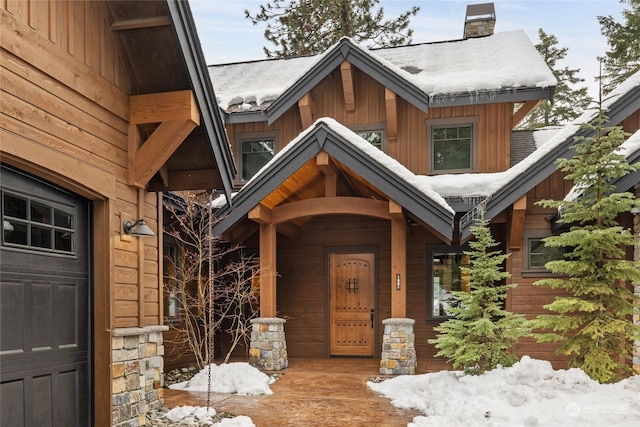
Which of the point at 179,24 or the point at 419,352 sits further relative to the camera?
the point at 419,352

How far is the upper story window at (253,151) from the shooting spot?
421 inches

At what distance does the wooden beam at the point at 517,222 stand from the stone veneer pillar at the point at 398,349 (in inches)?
94.5

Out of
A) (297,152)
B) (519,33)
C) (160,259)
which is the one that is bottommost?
(160,259)

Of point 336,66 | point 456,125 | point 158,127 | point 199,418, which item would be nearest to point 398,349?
point 199,418

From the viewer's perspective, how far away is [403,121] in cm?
995

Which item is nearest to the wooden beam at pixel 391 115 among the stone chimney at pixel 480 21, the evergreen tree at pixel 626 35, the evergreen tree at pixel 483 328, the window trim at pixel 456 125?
the window trim at pixel 456 125

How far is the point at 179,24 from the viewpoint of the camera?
3.85m

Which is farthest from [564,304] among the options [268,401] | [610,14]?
[610,14]

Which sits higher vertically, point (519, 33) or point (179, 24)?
point (519, 33)

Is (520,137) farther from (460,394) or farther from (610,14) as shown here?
(610,14)

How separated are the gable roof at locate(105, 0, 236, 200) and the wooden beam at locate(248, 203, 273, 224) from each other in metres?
2.95

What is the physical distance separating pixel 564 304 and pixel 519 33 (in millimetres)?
8150

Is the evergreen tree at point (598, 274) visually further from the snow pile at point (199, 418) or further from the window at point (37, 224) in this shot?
the window at point (37, 224)

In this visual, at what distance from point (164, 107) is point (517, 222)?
6.24m
